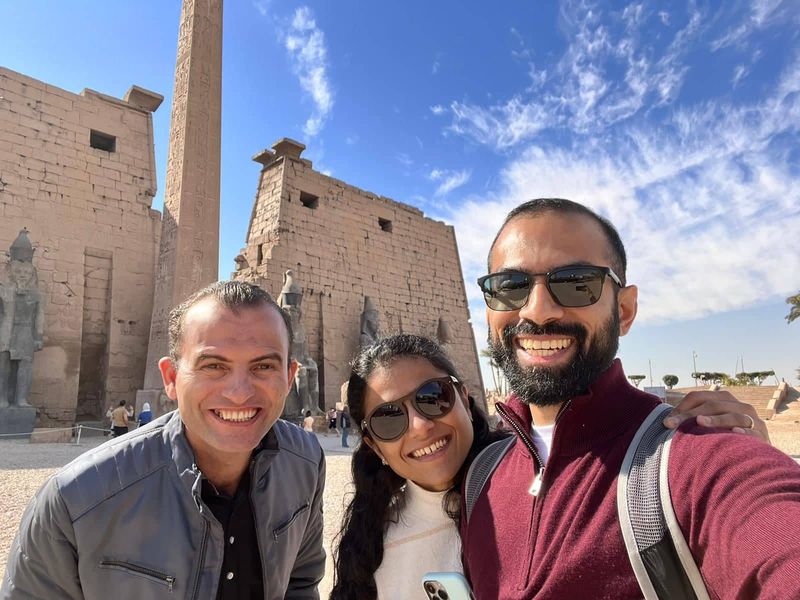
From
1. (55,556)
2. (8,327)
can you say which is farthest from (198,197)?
(55,556)

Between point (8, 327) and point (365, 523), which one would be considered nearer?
point (365, 523)

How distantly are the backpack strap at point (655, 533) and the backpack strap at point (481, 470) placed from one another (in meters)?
0.47

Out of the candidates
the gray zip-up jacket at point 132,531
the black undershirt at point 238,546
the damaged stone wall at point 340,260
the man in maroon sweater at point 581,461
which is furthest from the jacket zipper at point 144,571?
the damaged stone wall at point 340,260

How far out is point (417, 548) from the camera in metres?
1.62

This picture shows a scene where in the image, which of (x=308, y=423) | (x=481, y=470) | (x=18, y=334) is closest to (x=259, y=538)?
(x=481, y=470)

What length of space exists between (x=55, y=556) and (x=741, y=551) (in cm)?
147

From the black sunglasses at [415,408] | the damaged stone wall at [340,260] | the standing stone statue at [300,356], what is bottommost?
the black sunglasses at [415,408]

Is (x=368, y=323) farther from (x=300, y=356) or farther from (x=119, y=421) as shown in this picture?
(x=119, y=421)

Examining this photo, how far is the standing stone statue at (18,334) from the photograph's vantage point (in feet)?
31.8

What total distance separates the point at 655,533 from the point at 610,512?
9cm

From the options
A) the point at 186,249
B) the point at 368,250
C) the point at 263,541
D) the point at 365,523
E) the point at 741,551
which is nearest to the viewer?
the point at 741,551

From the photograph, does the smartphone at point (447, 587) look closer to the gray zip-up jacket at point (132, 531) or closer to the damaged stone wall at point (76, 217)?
the gray zip-up jacket at point (132, 531)

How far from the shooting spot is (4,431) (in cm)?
950

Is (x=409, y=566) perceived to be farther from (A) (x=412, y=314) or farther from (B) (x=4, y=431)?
(A) (x=412, y=314)
